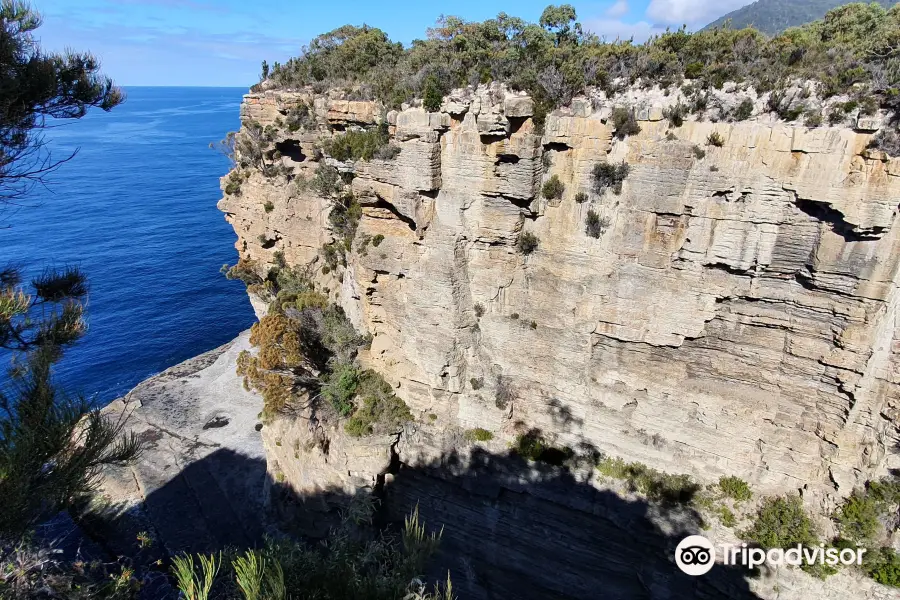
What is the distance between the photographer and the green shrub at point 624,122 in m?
14.8

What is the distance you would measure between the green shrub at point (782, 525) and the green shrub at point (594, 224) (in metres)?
10.8

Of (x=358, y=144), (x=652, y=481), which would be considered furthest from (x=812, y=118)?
(x=358, y=144)

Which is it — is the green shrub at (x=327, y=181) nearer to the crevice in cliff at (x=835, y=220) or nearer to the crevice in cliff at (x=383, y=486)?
the crevice in cliff at (x=383, y=486)

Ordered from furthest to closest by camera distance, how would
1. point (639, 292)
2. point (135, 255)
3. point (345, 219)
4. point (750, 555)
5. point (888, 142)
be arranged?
point (135, 255)
point (345, 219)
point (639, 292)
point (750, 555)
point (888, 142)

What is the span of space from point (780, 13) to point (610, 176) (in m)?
42.7

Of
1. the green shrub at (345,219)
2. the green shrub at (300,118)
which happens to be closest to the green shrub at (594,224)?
the green shrub at (345,219)

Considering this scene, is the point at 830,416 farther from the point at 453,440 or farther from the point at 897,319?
the point at 453,440

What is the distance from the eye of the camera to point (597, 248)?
16.3 metres

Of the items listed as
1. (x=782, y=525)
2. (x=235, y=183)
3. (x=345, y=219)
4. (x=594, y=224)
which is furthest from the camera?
(x=235, y=183)

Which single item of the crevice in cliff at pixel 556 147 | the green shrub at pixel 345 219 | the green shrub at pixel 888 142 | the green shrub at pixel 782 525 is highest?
the green shrub at pixel 888 142

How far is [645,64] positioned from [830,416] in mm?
12766

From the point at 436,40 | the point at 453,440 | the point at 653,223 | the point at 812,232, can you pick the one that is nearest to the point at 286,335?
the point at 453,440

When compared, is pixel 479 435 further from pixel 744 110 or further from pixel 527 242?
pixel 744 110

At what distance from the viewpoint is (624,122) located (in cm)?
1488
